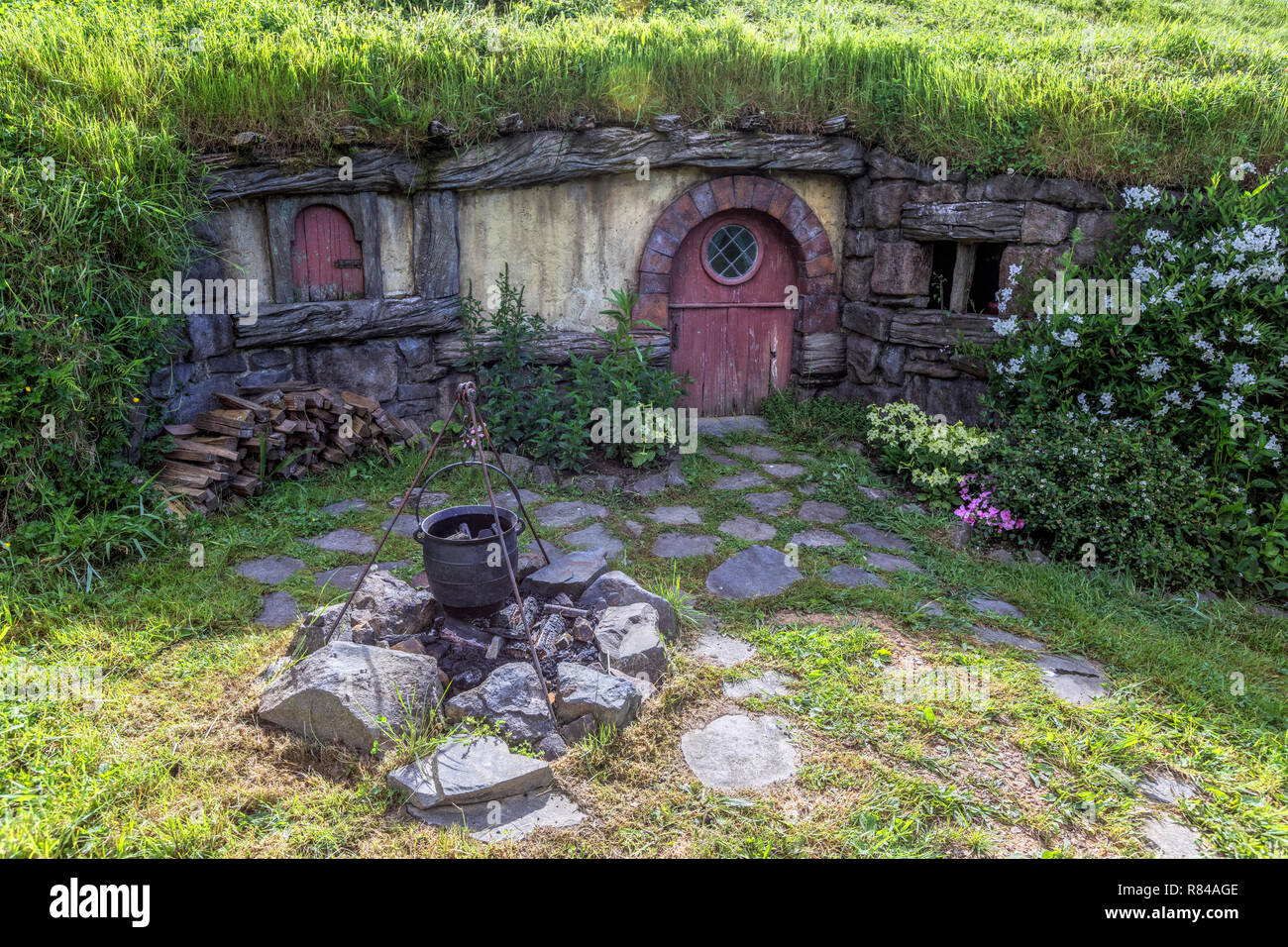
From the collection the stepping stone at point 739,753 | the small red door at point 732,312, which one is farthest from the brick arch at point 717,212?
the stepping stone at point 739,753

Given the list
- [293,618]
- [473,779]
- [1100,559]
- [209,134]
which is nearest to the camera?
[473,779]

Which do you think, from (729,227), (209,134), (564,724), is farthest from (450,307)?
(564,724)

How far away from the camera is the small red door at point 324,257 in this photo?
6.45m

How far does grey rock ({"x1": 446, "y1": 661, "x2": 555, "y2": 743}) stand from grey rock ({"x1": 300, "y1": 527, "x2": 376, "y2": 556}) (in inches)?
78.9

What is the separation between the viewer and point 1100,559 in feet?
16.8

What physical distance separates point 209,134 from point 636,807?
5.70m

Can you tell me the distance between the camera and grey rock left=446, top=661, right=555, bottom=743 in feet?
10.8

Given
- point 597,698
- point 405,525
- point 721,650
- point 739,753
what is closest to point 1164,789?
point 739,753

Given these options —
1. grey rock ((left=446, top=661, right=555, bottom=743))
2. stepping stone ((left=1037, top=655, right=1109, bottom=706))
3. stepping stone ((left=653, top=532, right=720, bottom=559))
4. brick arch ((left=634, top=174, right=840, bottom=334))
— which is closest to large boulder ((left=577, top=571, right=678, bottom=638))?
grey rock ((left=446, top=661, right=555, bottom=743))

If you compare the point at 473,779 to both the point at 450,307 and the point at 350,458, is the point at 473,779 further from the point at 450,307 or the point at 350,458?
the point at 450,307

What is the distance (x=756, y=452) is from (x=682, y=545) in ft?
6.88

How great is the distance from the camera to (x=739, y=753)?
3303mm

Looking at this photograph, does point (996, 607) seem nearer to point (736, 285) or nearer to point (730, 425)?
point (730, 425)

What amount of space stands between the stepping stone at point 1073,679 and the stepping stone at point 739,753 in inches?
57.4
